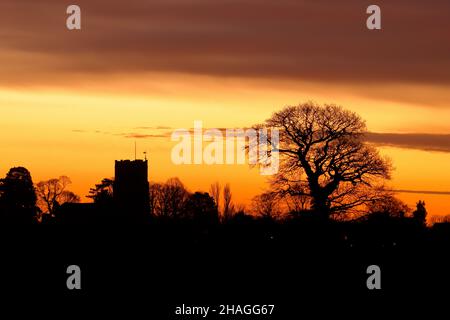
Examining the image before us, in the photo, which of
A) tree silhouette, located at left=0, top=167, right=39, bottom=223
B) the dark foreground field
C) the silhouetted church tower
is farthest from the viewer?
the silhouetted church tower

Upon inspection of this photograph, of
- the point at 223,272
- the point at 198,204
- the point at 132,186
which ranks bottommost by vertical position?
the point at 223,272

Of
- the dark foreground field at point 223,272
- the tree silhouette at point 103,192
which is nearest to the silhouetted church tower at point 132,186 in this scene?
the tree silhouette at point 103,192

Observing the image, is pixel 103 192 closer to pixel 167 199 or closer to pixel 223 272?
pixel 167 199

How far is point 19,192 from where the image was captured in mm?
139500

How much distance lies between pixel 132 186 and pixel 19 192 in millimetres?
31248

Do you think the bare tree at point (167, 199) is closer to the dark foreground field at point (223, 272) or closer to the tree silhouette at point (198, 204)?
the tree silhouette at point (198, 204)

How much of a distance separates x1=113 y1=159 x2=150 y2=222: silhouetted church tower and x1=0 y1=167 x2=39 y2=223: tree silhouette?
12.8 meters

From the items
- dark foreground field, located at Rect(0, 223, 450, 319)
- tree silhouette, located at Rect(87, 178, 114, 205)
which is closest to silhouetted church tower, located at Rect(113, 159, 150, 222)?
tree silhouette, located at Rect(87, 178, 114, 205)

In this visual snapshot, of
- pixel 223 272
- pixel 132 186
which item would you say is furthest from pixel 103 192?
pixel 223 272

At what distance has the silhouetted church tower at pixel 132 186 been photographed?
155950mm

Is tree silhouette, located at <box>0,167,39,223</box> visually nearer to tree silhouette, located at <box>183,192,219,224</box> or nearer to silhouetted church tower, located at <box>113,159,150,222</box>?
silhouetted church tower, located at <box>113,159,150,222</box>

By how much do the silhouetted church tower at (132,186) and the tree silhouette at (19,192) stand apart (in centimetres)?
1282

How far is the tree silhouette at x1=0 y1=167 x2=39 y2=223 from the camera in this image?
5423 inches
